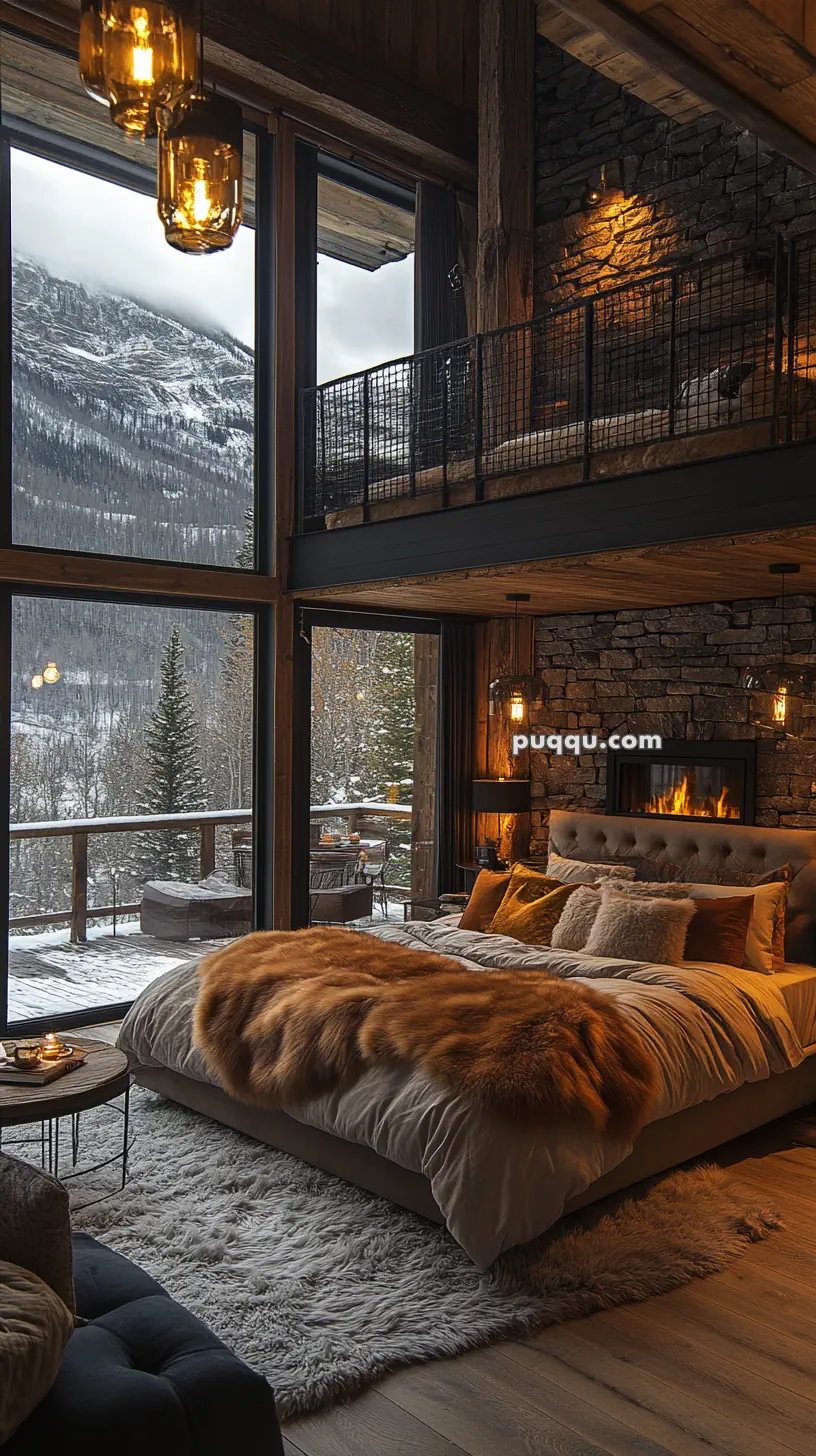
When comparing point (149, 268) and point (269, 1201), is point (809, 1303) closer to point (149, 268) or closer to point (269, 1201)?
point (269, 1201)

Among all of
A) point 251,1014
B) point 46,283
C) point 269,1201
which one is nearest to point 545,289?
point 46,283

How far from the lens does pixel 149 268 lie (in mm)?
6617

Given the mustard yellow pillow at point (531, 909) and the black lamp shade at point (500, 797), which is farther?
the black lamp shade at point (500, 797)

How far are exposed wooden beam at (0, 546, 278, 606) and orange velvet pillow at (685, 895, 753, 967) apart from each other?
3329mm

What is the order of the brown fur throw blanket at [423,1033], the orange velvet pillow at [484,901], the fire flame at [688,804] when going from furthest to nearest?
the fire flame at [688,804], the orange velvet pillow at [484,901], the brown fur throw blanket at [423,1033]

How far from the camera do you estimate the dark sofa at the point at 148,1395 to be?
1.88 m

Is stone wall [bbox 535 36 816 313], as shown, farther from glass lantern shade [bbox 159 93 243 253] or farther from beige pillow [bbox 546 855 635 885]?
glass lantern shade [bbox 159 93 243 253]

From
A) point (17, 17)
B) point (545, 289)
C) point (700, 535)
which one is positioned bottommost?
point (700, 535)

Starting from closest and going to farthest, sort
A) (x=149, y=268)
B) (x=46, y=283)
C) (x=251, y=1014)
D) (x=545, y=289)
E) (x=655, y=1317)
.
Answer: (x=655, y=1317) → (x=251, y=1014) → (x=46, y=283) → (x=149, y=268) → (x=545, y=289)

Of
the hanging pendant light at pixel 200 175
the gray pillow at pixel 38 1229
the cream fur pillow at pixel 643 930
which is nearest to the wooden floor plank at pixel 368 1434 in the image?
the gray pillow at pixel 38 1229

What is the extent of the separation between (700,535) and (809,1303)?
2.82m

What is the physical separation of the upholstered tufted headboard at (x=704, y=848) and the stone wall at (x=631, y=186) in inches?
131

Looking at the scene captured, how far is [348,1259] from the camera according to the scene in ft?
11.7

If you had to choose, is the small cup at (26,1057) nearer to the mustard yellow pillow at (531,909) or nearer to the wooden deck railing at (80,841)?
the wooden deck railing at (80,841)
